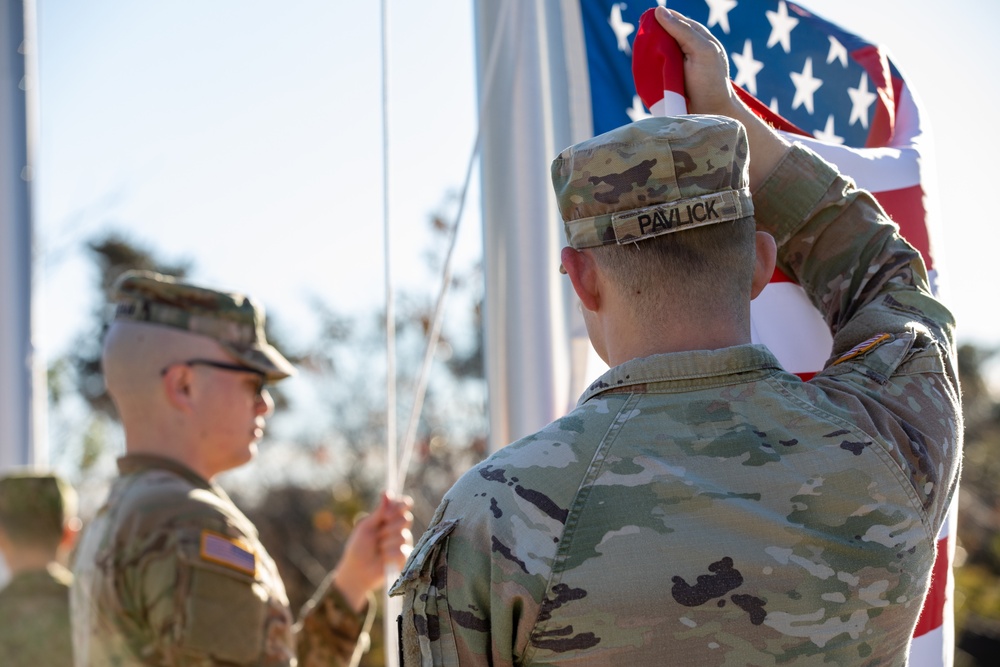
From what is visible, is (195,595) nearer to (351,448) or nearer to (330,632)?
(330,632)

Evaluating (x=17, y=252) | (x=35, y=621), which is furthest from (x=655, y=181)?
(x=17, y=252)

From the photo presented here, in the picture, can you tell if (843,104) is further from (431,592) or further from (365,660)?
(365,660)

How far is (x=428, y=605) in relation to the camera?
1.26 metres

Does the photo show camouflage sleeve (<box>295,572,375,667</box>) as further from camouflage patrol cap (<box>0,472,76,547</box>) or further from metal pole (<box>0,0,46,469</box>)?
metal pole (<box>0,0,46,469</box>)

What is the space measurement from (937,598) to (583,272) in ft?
3.64

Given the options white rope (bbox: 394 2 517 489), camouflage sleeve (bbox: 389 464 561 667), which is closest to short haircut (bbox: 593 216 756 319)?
camouflage sleeve (bbox: 389 464 561 667)

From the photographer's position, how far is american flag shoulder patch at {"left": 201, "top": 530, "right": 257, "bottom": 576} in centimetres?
242

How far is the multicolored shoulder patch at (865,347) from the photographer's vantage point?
148 centimetres

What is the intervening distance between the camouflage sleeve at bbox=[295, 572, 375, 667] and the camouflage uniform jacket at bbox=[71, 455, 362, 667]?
16cm

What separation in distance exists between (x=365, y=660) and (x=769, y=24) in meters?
8.40

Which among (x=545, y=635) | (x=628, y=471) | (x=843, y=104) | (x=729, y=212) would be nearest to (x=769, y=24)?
(x=843, y=104)

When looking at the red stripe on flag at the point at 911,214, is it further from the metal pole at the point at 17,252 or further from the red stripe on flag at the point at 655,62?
the metal pole at the point at 17,252

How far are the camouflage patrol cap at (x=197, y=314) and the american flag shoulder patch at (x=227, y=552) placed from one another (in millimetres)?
563

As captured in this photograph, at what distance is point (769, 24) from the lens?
2.48m
